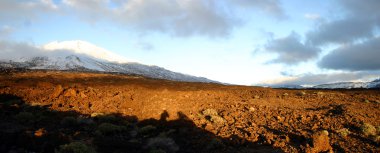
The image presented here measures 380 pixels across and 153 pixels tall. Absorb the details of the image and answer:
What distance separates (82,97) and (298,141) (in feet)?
41.3

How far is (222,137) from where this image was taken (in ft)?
45.4

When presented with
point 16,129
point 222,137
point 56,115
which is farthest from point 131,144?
point 56,115

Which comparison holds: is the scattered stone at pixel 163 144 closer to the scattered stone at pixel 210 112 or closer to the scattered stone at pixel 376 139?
the scattered stone at pixel 210 112

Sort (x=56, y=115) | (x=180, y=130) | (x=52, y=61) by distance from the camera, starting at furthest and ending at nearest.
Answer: (x=52, y=61), (x=56, y=115), (x=180, y=130)

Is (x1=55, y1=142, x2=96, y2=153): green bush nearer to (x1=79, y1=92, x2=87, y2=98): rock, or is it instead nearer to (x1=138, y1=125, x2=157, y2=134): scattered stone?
(x1=138, y1=125, x2=157, y2=134): scattered stone

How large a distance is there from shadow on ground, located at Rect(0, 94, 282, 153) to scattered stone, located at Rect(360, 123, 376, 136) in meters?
3.88

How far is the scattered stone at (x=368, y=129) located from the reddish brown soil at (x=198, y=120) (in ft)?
0.36

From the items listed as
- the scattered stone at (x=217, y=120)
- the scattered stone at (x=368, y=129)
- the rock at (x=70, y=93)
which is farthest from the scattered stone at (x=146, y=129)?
the scattered stone at (x=368, y=129)

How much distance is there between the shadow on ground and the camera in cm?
1205

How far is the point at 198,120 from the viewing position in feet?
53.4

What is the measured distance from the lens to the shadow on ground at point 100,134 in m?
12.0

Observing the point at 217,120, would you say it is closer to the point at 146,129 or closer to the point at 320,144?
the point at 146,129

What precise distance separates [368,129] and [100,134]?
34.6 feet

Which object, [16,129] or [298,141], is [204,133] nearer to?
[298,141]
